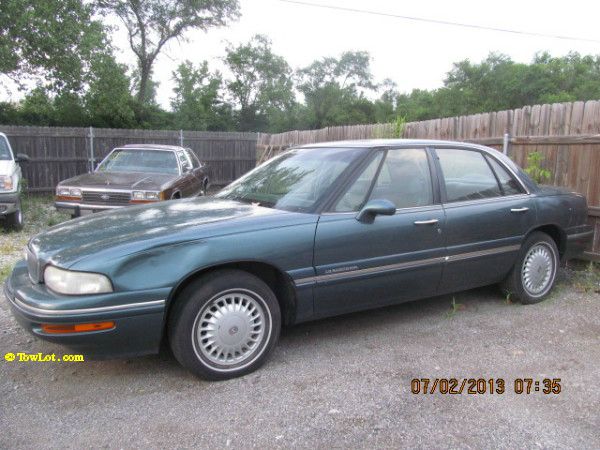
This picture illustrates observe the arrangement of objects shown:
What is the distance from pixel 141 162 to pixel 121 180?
1.16 m

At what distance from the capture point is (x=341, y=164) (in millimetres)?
3898

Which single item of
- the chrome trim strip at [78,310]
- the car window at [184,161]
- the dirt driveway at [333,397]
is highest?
the car window at [184,161]

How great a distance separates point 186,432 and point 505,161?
3715mm

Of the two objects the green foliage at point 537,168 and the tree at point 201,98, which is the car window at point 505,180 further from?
the tree at point 201,98

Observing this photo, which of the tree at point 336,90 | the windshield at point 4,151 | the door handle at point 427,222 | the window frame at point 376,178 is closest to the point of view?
the window frame at point 376,178

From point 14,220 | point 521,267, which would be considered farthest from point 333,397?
point 14,220

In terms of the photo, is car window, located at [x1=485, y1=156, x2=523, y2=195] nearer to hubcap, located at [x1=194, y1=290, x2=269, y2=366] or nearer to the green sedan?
the green sedan

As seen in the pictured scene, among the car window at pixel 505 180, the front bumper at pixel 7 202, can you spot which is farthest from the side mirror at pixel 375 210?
the front bumper at pixel 7 202

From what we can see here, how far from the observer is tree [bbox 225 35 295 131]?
43.8 m

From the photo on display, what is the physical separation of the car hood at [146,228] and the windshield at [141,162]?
5.22m

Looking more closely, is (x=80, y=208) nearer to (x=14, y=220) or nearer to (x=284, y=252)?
(x=14, y=220)

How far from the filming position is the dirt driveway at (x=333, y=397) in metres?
2.67

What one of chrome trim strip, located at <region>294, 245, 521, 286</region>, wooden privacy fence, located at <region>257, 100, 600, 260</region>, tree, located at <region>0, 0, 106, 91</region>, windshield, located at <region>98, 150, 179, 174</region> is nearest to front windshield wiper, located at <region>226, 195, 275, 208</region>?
chrome trim strip, located at <region>294, 245, 521, 286</region>

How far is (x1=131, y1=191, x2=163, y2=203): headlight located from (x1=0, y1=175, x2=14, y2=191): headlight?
2157mm
